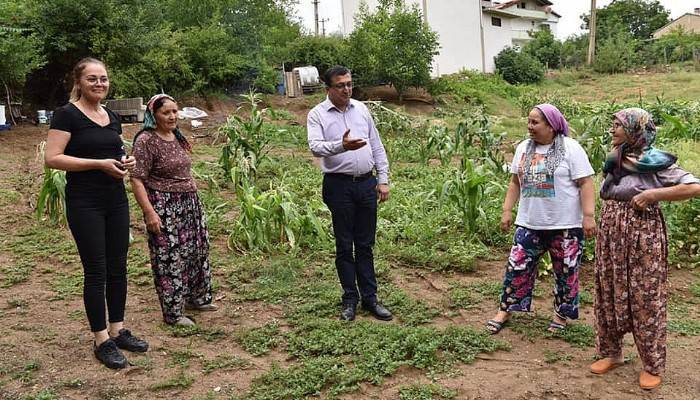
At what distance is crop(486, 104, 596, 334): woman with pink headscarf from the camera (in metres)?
3.26

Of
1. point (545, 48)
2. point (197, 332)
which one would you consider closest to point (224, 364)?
point (197, 332)

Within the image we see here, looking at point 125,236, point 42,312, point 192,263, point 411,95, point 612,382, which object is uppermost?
point 411,95

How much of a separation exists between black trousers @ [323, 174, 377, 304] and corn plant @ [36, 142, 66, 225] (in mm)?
3117

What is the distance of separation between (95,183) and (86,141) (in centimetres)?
21

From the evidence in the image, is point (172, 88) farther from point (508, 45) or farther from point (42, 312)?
point (508, 45)

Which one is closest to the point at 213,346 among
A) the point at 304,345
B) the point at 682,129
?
the point at 304,345

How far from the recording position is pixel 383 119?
1092 centimetres

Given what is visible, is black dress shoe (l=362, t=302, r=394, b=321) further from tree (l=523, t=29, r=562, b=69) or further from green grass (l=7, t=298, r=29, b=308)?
tree (l=523, t=29, r=562, b=69)

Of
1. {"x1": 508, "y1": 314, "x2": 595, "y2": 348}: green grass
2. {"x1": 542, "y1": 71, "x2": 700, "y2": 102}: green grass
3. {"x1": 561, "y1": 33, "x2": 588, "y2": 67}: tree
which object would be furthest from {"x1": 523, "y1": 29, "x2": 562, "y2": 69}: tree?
{"x1": 508, "y1": 314, "x2": 595, "y2": 348}: green grass

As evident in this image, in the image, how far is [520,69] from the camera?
25.3 metres

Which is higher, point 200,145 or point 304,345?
point 200,145

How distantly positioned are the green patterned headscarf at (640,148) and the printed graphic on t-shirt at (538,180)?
503mm

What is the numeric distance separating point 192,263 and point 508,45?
27.2m

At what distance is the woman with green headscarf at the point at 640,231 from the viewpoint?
2740 millimetres
